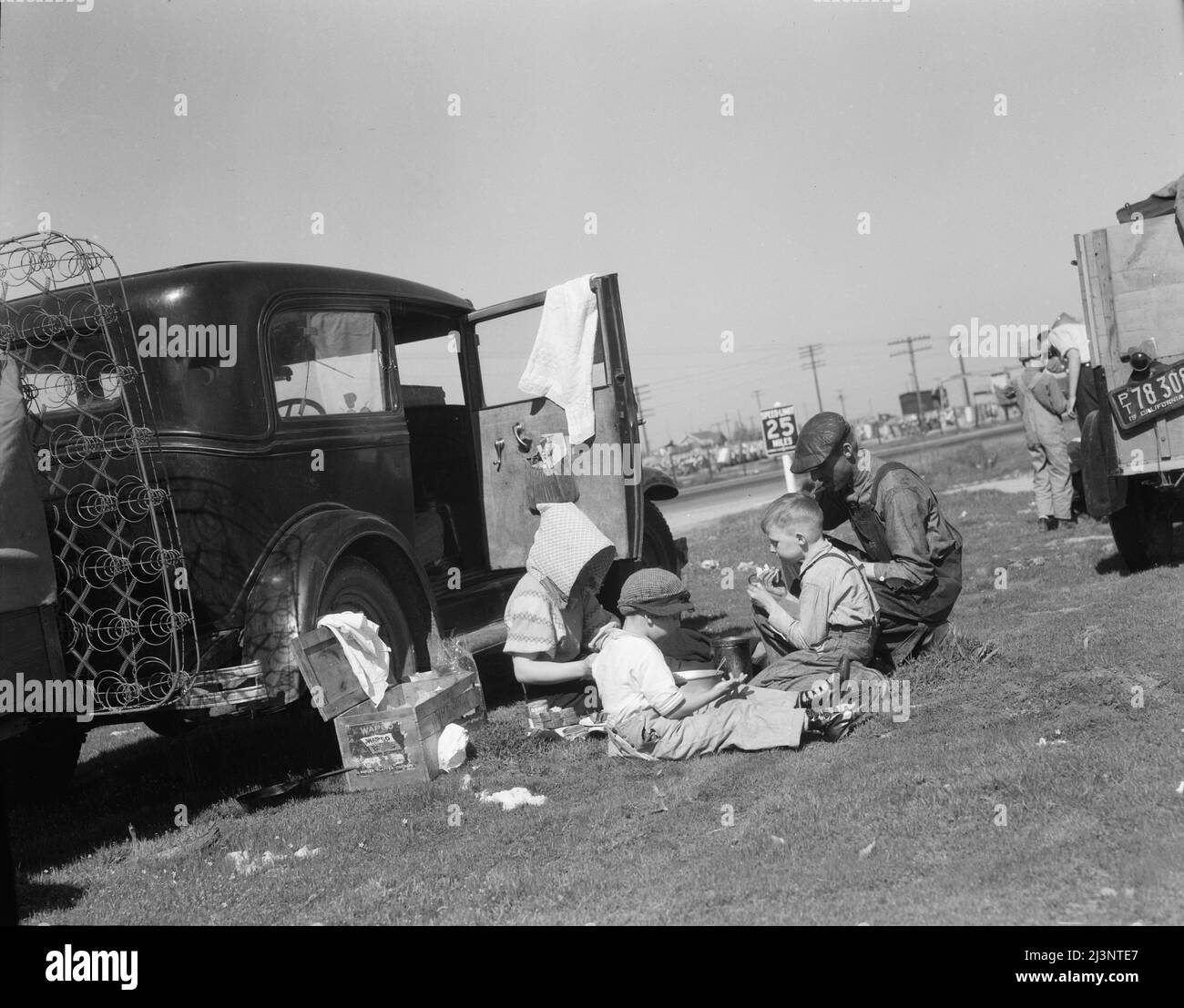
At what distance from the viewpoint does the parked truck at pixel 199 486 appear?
4.77 m

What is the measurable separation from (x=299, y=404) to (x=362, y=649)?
1442 mm

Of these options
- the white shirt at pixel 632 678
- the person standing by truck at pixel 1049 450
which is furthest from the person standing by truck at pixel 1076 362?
the white shirt at pixel 632 678

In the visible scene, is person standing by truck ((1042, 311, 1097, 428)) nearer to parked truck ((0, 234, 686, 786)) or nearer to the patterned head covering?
parked truck ((0, 234, 686, 786))

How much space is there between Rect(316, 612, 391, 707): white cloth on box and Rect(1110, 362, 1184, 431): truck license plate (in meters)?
5.11

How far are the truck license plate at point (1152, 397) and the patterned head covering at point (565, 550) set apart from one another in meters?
3.76

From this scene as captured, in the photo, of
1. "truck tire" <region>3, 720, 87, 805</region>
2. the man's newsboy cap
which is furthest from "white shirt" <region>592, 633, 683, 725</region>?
"truck tire" <region>3, 720, 87, 805</region>

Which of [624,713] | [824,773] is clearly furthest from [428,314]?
[824,773]

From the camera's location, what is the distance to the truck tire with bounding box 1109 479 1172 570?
306 inches

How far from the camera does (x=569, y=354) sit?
689 cm

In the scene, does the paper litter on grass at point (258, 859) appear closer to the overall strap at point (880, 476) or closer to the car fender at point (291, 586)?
the car fender at point (291, 586)

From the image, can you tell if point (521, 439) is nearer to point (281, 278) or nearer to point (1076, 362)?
point (281, 278)

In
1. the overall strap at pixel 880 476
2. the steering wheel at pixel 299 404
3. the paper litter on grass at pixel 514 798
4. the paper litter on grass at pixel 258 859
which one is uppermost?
the steering wheel at pixel 299 404
